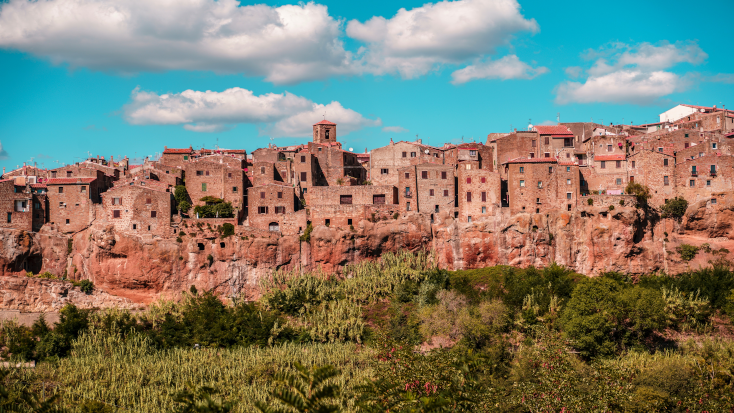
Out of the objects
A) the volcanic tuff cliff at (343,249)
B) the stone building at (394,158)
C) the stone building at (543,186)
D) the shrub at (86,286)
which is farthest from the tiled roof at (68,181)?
the stone building at (543,186)

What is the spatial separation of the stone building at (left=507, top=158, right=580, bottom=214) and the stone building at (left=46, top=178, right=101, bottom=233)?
3738 centimetres

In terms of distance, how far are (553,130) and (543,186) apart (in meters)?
9.89

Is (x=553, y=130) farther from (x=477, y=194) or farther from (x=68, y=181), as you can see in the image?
(x=68, y=181)

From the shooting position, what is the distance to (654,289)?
50.3 m

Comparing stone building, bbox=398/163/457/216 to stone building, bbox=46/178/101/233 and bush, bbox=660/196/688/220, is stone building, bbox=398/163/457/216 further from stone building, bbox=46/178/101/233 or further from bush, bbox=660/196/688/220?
stone building, bbox=46/178/101/233

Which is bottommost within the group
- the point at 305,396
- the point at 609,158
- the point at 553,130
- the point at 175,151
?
the point at 305,396

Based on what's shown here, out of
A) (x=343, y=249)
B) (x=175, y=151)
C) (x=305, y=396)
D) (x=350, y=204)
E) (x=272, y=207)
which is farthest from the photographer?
(x=175, y=151)

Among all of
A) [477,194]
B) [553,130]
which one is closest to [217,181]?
[477,194]

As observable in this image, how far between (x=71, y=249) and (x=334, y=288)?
23.2 meters

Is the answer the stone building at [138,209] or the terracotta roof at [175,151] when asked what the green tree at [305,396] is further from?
the terracotta roof at [175,151]

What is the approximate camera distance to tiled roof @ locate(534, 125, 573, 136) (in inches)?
2429

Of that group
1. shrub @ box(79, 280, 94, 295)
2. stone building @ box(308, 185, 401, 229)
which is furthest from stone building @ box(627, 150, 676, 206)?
shrub @ box(79, 280, 94, 295)

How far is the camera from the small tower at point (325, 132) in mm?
73062

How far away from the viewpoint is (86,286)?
52.7m
